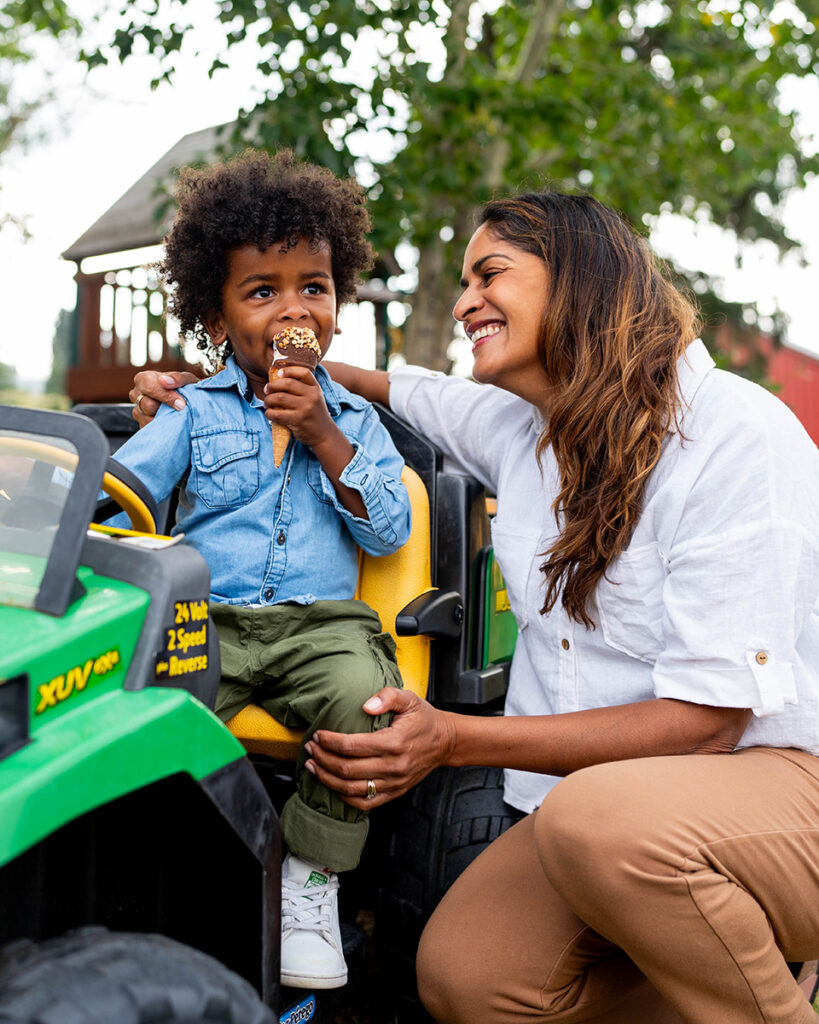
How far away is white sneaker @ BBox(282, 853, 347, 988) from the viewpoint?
171 centimetres

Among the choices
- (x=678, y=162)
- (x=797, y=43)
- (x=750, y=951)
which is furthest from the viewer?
(x=678, y=162)

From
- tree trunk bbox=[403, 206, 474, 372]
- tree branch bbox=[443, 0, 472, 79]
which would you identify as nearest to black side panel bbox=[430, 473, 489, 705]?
tree branch bbox=[443, 0, 472, 79]

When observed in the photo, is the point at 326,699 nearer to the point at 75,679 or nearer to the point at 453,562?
the point at 453,562

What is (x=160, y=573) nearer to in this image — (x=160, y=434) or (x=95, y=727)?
→ (x=95, y=727)

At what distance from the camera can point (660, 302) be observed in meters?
2.04

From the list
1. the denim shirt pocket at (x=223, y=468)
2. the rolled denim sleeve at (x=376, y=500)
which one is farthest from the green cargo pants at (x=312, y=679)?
the denim shirt pocket at (x=223, y=468)

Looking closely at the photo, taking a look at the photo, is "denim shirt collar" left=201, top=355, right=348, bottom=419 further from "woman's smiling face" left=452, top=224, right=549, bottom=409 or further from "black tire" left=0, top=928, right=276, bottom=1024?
"black tire" left=0, top=928, right=276, bottom=1024

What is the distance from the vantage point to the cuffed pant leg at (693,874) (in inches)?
62.9

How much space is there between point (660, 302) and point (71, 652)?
140 centimetres

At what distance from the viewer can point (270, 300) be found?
234cm

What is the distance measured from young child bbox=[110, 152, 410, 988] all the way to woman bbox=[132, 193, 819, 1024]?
0.18 metres

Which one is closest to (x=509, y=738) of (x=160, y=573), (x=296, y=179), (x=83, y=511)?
(x=160, y=573)

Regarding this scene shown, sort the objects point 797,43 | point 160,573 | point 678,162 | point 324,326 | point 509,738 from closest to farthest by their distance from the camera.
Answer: point 160,573, point 509,738, point 324,326, point 797,43, point 678,162

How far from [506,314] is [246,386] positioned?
0.64 meters
